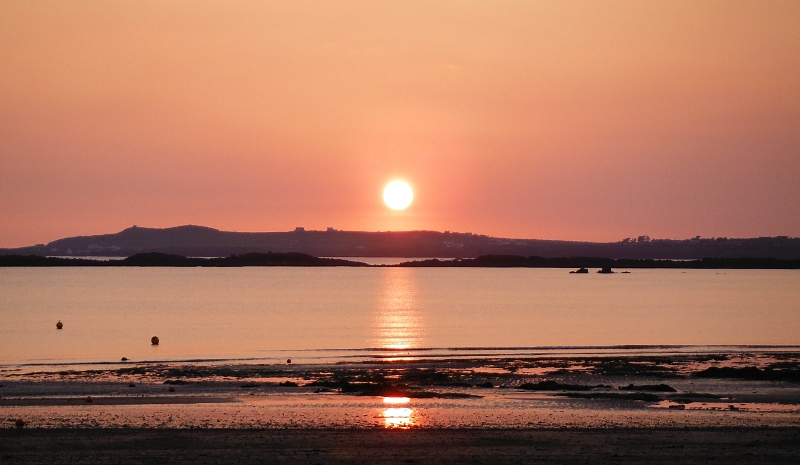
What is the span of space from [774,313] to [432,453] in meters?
70.9

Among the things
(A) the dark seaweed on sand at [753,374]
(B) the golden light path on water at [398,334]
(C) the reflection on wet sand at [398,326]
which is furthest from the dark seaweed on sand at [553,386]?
(C) the reflection on wet sand at [398,326]

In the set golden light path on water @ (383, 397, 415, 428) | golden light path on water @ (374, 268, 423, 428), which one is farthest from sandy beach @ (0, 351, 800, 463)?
golden light path on water @ (374, 268, 423, 428)

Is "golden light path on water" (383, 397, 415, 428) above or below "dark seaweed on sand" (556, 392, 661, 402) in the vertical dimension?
above

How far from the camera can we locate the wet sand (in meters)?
16.4

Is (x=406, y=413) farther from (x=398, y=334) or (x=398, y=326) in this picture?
(x=398, y=326)

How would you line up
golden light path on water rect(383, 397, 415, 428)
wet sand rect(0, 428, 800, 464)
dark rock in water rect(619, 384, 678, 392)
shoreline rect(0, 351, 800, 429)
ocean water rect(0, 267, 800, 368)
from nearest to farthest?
wet sand rect(0, 428, 800, 464), golden light path on water rect(383, 397, 415, 428), shoreline rect(0, 351, 800, 429), dark rock in water rect(619, 384, 678, 392), ocean water rect(0, 267, 800, 368)

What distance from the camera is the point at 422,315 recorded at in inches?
3093

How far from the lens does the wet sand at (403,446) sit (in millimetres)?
16406

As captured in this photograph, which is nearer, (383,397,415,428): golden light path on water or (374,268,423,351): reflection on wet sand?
(383,397,415,428): golden light path on water

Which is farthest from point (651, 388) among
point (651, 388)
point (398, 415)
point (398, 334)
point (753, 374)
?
point (398, 334)

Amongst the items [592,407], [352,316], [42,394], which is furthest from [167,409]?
[352,316]

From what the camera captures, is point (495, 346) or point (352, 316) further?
point (352, 316)

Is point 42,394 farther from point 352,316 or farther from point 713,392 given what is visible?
point 352,316

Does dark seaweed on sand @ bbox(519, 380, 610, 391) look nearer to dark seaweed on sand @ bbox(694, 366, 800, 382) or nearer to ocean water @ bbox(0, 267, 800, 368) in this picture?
dark seaweed on sand @ bbox(694, 366, 800, 382)
